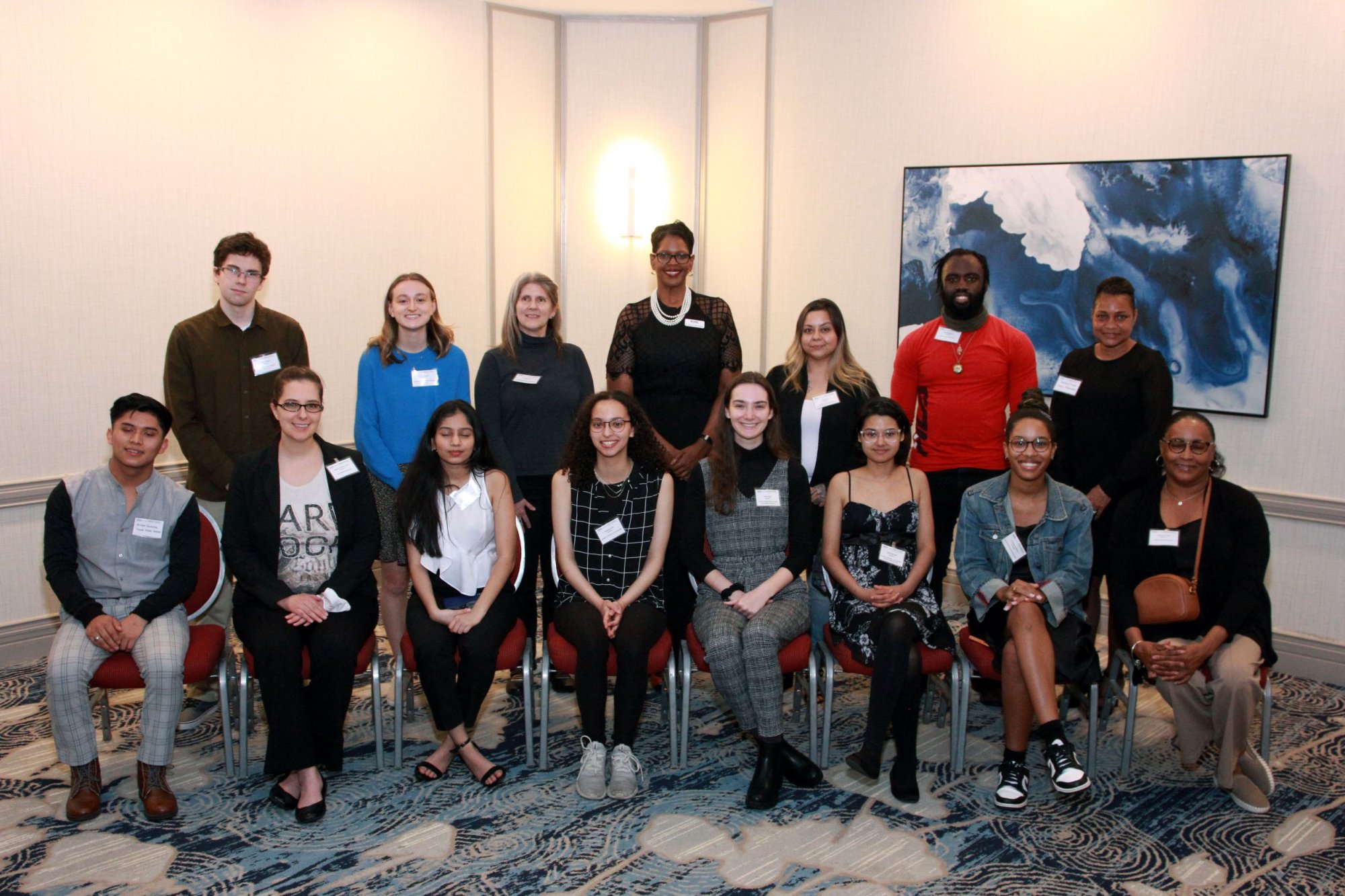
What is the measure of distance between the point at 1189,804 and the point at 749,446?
6.07 feet

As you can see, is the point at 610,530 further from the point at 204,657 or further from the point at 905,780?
the point at 204,657

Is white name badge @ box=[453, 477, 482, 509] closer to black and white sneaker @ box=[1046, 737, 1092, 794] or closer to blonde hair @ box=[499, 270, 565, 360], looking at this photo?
blonde hair @ box=[499, 270, 565, 360]

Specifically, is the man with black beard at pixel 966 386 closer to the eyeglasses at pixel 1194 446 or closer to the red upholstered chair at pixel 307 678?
the eyeglasses at pixel 1194 446

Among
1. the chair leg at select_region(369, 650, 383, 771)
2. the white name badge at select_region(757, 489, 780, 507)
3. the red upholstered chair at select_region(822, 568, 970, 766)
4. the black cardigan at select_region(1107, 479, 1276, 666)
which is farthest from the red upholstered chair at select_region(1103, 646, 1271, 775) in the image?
the chair leg at select_region(369, 650, 383, 771)

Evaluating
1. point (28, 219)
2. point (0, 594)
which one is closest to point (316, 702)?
point (0, 594)

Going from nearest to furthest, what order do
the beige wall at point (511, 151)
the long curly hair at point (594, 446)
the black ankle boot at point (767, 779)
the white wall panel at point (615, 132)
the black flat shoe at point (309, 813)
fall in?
the black flat shoe at point (309, 813), the black ankle boot at point (767, 779), the long curly hair at point (594, 446), the beige wall at point (511, 151), the white wall panel at point (615, 132)

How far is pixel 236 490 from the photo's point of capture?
3377 mm

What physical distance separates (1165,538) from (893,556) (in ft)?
3.02

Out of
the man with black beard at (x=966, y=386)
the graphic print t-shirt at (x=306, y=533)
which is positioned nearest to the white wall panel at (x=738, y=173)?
the man with black beard at (x=966, y=386)

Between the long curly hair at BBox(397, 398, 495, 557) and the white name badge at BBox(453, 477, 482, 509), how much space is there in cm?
6

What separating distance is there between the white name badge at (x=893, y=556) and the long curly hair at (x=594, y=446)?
0.83 meters

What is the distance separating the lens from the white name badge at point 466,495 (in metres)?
3.51

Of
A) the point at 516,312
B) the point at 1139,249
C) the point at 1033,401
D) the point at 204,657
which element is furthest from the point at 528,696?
the point at 1139,249

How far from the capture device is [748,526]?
3.61m
